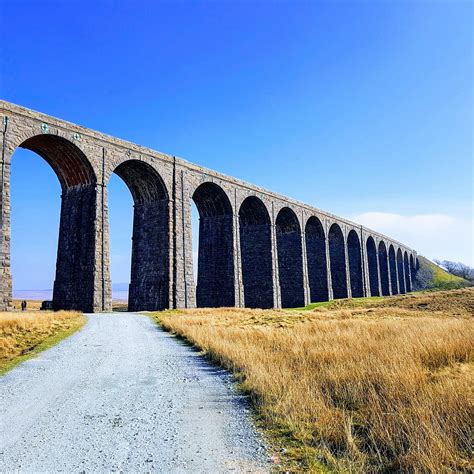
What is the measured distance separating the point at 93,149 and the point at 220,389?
22850mm

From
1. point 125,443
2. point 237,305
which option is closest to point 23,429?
point 125,443

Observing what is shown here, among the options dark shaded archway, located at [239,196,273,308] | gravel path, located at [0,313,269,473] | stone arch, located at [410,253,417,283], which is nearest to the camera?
gravel path, located at [0,313,269,473]

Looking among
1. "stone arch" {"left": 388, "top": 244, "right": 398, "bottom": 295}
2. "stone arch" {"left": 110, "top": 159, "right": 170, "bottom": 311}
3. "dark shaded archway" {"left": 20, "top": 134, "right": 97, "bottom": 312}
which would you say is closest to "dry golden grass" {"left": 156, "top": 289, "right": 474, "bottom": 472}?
"dark shaded archway" {"left": 20, "top": 134, "right": 97, "bottom": 312}

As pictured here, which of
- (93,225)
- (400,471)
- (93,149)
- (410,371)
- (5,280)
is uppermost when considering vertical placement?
(93,149)

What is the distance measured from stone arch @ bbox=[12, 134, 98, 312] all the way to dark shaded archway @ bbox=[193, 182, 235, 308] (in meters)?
11.2

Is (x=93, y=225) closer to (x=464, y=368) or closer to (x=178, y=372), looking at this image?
(x=178, y=372)

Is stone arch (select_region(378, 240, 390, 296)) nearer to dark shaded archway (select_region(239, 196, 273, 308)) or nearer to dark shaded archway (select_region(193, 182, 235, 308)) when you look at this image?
dark shaded archway (select_region(239, 196, 273, 308))

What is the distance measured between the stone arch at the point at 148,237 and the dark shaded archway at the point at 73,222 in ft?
11.0

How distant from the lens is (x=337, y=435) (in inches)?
177

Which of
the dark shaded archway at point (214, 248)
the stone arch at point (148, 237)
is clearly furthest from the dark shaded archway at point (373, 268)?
the stone arch at point (148, 237)

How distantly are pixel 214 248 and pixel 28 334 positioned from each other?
23193 millimetres

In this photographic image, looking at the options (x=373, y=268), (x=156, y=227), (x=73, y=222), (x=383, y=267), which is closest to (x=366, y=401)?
(x=73, y=222)

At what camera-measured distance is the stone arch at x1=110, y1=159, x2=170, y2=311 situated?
30.0 meters

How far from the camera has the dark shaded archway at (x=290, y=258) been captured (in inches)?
1770
